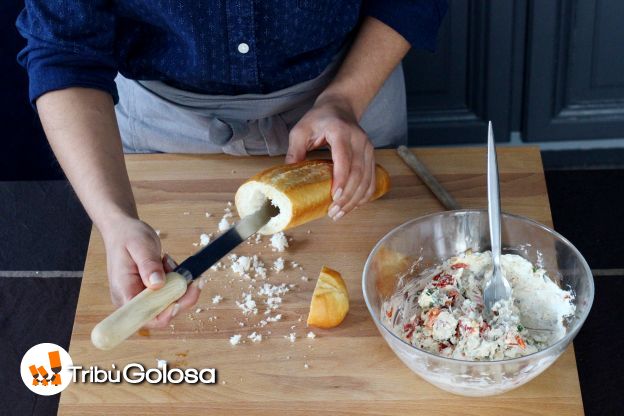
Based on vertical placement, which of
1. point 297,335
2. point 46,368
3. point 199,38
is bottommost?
point 46,368

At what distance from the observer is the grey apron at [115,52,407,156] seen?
1.32m

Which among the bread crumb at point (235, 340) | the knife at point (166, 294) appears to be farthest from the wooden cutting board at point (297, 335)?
the knife at point (166, 294)

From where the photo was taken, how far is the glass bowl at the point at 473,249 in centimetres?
87

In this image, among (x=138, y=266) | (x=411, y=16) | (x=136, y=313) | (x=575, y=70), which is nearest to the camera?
(x=136, y=313)

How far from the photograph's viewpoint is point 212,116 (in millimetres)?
1356

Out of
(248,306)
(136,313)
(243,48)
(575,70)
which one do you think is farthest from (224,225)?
(575,70)

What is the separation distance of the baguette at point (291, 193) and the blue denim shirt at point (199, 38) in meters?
0.22

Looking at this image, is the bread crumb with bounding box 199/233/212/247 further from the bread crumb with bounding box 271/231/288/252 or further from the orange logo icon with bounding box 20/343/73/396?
the orange logo icon with bounding box 20/343/73/396

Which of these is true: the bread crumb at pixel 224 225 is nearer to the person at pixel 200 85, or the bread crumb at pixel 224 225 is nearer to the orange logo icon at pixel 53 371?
the person at pixel 200 85

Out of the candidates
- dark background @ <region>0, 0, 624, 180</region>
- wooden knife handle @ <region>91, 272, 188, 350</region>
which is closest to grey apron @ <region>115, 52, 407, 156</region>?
wooden knife handle @ <region>91, 272, 188, 350</region>

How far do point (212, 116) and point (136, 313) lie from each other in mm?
594

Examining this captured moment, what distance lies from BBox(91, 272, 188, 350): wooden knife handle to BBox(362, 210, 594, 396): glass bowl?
0.24 metres

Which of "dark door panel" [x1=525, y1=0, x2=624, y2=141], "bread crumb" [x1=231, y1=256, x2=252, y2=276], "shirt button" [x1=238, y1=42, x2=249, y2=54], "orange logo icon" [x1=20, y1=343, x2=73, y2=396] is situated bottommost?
"dark door panel" [x1=525, y1=0, x2=624, y2=141]

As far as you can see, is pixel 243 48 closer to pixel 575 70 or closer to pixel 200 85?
pixel 200 85
